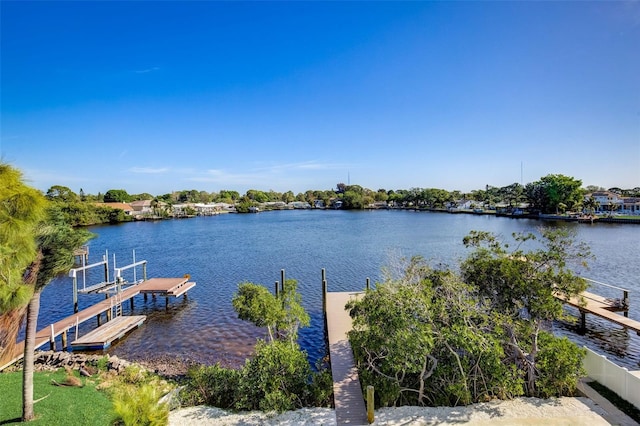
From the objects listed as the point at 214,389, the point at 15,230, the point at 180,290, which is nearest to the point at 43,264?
the point at 15,230

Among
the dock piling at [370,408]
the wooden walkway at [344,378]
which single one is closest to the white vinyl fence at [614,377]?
the dock piling at [370,408]

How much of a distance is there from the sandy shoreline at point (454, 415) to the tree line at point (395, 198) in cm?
1615

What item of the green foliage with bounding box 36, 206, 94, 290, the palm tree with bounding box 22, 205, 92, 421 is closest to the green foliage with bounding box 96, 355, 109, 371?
the palm tree with bounding box 22, 205, 92, 421

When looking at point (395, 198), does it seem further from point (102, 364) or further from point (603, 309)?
point (102, 364)

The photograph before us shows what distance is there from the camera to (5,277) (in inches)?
255

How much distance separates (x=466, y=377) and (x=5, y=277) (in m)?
10.5

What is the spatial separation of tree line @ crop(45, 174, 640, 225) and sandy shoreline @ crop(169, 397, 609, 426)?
53.0 ft

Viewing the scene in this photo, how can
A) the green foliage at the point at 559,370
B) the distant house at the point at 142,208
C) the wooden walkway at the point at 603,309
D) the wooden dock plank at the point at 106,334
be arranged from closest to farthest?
the green foliage at the point at 559,370 → the wooden dock plank at the point at 106,334 → the wooden walkway at the point at 603,309 → the distant house at the point at 142,208

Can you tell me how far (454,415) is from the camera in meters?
8.57

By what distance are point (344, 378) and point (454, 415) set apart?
3283mm

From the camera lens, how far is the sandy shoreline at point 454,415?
8258 mm

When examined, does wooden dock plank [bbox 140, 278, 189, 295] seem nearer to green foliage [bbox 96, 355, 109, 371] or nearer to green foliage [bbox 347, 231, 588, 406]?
green foliage [bbox 96, 355, 109, 371]

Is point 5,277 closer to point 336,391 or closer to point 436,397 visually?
point 336,391

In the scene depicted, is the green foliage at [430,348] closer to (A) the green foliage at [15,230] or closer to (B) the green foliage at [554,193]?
(A) the green foliage at [15,230]
